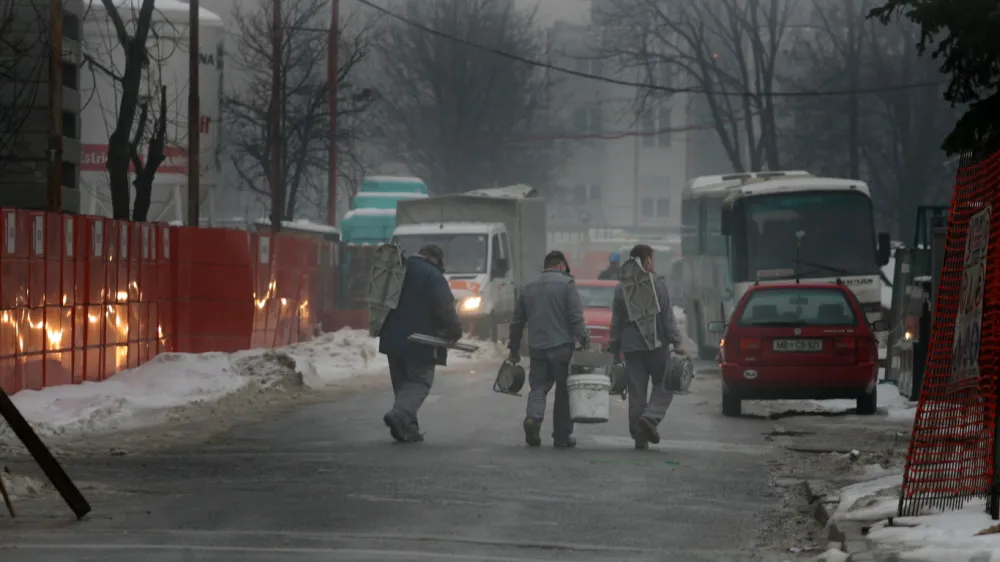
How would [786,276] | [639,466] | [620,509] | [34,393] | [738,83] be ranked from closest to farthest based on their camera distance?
[620,509]
[639,466]
[34,393]
[786,276]
[738,83]

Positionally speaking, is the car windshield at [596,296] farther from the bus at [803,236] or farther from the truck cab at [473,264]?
the bus at [803,236]

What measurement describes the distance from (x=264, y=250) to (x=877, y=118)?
152 feet

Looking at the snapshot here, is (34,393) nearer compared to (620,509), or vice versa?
(620,509)

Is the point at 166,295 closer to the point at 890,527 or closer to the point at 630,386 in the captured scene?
the point at 630,386

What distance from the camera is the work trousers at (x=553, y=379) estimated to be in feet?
51.5

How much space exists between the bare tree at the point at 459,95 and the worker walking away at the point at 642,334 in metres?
57.4

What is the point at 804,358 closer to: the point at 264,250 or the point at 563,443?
the point at 563,443

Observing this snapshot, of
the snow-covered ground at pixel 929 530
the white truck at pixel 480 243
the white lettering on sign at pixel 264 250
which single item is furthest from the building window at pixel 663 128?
the snow-covered ground at pixel 929 530

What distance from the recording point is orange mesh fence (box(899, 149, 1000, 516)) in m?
9.45

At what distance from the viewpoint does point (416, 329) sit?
53.3 ft

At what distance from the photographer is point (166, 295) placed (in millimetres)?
24391

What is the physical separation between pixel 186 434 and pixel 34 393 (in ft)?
7.48

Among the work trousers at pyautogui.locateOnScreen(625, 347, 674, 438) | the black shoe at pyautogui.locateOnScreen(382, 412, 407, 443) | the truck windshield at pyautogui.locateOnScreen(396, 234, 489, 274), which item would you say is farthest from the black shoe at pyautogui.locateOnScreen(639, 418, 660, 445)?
the truck windshield at pyautogui.locateOnScreen(396, 234, 489, 274)

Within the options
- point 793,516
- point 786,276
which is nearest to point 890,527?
point 793,516
